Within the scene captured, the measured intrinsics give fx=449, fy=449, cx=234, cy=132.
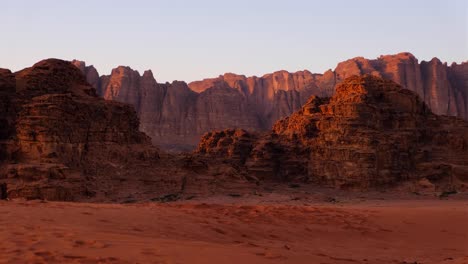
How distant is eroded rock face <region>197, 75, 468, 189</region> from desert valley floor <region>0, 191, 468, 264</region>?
1488 centimetres

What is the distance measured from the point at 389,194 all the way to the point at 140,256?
25431 mm

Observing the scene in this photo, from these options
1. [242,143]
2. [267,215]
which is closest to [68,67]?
[242,143]

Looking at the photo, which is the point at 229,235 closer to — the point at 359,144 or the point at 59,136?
the point at 59,136

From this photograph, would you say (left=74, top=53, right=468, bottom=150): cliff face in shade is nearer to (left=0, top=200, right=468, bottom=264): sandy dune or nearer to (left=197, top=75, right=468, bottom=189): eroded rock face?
(left=197, top=75, right=468, bottom=189): eroded rock face

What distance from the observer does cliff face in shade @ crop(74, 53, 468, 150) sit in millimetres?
76562

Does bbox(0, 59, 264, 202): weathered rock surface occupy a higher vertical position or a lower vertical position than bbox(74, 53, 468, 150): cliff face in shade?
lower

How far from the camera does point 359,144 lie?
30.3 m

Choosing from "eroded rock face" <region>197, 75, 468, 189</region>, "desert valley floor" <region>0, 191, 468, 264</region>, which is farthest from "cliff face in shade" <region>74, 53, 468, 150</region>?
"desert valley floor" <region>0, 191, 468, 264</region>

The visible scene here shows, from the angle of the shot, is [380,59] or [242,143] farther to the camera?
[380,59]

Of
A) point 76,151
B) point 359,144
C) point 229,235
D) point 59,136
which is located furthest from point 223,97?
point 229,235

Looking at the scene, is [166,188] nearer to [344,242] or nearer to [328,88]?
[344,242]

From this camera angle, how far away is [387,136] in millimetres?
31266

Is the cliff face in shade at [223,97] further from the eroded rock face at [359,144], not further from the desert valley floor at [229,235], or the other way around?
the desert valley floor at [229,235]

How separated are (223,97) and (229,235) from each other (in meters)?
71.2
